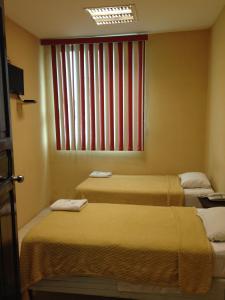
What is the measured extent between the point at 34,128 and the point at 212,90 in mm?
2570

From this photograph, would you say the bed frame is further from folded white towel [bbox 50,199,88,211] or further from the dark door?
folded white towel [bbox 50,199,88,211]

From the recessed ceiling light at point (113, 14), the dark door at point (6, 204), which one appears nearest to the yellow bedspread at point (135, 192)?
the dark door at point (6, 204)

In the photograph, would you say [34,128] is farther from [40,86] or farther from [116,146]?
[116,146]

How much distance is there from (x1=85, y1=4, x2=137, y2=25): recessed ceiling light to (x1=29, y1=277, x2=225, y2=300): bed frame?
273 centimetres

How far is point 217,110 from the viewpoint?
3.31 meters

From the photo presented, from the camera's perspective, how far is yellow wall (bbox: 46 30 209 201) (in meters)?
3.89

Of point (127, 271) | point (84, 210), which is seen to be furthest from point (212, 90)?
point (127, 271)

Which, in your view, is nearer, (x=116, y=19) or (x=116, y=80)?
(x=116, y=19)

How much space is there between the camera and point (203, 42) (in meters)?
3.81

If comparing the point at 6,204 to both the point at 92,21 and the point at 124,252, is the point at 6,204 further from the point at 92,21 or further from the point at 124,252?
the point at 92,21

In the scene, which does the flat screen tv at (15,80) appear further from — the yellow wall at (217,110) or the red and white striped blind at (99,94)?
the yellow wall at (217,110)

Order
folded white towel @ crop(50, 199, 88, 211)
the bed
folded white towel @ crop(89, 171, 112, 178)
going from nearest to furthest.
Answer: the bed, folded white towel @ crop(50, 199, 88, 211), folded white towel @ crop(89, 171, 112, 178)

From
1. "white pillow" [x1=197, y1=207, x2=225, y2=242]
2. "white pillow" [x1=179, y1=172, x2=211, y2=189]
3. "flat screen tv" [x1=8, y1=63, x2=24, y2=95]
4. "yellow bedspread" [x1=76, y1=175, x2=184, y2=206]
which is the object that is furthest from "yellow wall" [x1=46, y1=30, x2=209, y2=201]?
"white pillow" [x1=197, y1=207, x2=225, y2=242]

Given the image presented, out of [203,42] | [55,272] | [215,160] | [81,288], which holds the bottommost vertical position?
[81,288]
